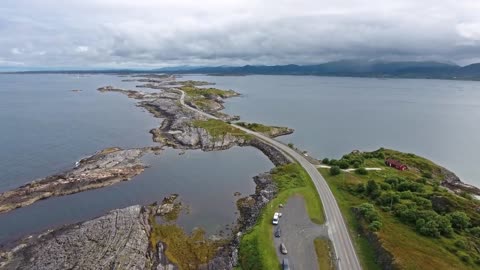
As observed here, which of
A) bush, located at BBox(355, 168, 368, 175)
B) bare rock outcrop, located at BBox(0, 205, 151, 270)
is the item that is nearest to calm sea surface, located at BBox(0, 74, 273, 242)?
bare rock outcrop, located at BBox(0, 205, 151, 270)

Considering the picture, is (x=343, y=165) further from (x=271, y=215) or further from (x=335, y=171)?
(x=271, y=215)

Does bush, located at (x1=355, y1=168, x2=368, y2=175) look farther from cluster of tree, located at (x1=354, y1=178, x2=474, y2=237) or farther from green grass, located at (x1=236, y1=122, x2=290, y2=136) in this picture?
green grass, located at (x1=236, y1=122, x2=290, y2=136)

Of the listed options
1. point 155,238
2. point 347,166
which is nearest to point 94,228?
point 155,238

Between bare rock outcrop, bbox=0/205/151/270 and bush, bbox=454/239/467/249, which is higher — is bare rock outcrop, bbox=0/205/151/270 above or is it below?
below

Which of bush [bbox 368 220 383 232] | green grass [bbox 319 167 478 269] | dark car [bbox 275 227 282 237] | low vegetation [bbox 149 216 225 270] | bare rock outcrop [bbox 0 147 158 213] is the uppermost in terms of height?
bush [bbox 368 220 383 232]

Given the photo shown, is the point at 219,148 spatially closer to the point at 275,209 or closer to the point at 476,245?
the point at 275,209

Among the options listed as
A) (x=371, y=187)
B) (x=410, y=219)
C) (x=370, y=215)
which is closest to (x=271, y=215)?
(x=370, y=215)

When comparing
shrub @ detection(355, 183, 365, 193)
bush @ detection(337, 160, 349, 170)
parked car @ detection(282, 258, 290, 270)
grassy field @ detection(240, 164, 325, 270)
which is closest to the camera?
parked car @ detection(282, 258, 290, 270)
